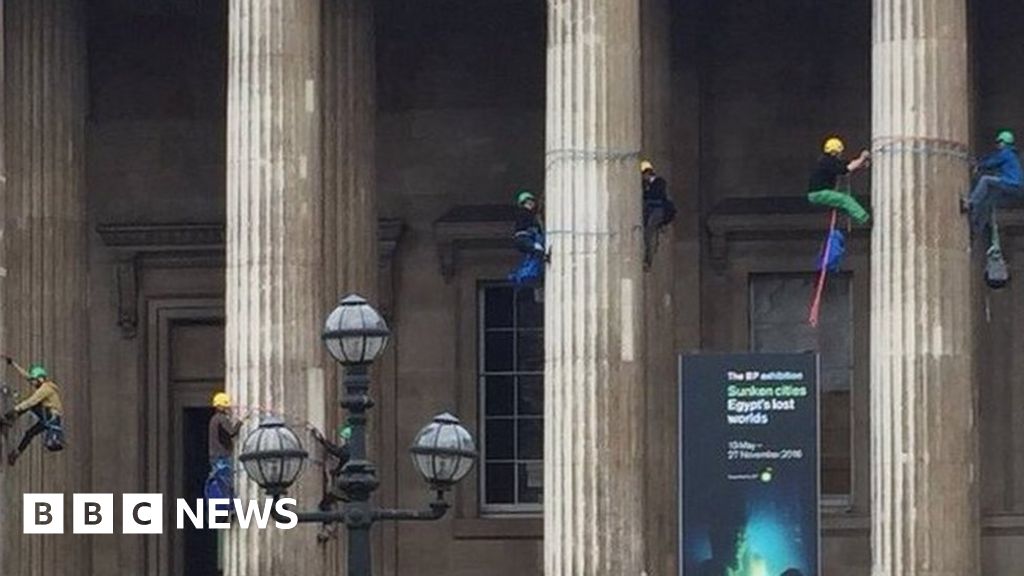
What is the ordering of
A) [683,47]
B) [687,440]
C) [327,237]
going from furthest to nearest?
[683,47]
[327,237]
[687,440]

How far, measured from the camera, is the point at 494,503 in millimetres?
60156

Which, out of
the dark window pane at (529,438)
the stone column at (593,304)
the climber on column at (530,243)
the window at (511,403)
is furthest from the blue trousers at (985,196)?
the dark window pane at (529,438)

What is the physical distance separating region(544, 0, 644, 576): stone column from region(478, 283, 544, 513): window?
715 centimetres

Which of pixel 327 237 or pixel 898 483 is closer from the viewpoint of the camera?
pixel 898 483

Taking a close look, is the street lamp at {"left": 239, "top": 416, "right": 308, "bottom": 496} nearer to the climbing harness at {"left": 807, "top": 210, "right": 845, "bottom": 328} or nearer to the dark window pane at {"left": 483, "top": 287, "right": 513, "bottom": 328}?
the climbing harness at {"left": 807, "top": 210, "right": 845, "bottom": 328}

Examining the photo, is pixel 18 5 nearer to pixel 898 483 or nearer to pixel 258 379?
pixel 258 379

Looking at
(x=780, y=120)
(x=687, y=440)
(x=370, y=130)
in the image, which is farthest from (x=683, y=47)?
(x=687, y=440)

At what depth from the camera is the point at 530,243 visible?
53938mm

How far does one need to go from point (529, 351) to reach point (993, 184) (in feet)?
33.7

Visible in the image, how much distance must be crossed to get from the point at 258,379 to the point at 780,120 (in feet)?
34.7

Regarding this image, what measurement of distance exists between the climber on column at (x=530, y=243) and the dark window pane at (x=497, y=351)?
4.29m

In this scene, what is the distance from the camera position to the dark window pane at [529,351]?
60.4 m

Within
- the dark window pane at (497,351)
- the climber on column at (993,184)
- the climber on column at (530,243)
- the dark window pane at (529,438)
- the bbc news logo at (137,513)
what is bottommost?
the bbc news logo at (137,513)

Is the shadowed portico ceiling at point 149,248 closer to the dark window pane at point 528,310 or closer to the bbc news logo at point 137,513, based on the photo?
the bbc news logo at point 137,513
